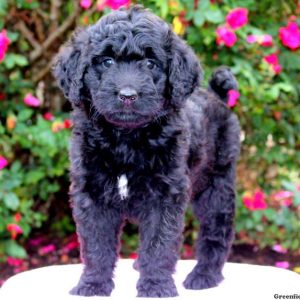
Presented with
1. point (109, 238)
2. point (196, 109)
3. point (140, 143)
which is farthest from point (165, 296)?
point (196, 109)

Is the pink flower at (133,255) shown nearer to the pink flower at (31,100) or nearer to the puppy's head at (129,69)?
the pink flower at (31,100)

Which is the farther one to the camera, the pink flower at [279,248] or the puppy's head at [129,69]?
the pink flower at [279,248]

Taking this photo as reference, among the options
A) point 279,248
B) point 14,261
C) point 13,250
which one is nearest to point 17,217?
point 13,250

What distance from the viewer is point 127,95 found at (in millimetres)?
3592

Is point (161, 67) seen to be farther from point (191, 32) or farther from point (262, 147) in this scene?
point (262, 147)

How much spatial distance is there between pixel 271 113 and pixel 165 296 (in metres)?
3.04

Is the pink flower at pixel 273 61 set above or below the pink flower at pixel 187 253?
above

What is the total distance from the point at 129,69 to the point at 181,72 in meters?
0.34

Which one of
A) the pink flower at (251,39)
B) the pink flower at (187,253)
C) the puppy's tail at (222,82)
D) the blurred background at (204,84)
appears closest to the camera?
the puppy's tail at (222,82)

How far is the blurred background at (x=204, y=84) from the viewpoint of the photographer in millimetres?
5582

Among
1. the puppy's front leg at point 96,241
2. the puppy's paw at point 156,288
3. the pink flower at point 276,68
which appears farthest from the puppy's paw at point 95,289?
the pink flower at point 276,68

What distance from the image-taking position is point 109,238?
4.04 m

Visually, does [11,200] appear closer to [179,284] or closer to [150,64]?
[179,284]

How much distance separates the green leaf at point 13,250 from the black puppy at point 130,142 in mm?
2120
